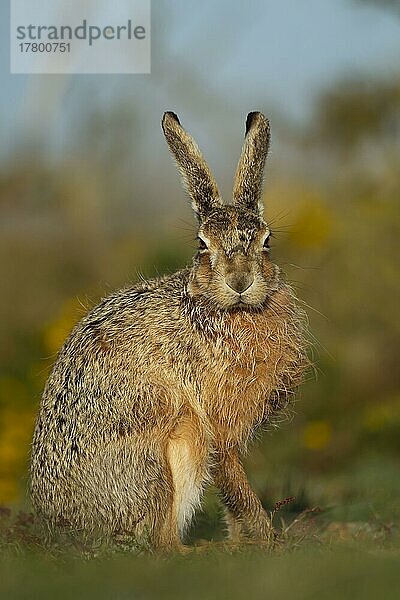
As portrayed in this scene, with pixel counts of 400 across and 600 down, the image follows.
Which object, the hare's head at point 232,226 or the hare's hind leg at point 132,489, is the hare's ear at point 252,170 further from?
the hare's hind leg at point 132,489

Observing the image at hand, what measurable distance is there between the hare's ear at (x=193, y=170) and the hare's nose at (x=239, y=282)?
Result: 406 millimetres

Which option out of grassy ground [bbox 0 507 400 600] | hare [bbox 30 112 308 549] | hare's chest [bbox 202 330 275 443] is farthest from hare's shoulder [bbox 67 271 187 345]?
grassy ground [bbox 0 507 400 600]

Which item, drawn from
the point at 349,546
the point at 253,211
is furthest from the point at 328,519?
the point at 253,211

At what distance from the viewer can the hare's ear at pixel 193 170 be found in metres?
5.76

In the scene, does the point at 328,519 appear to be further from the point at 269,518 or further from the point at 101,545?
the point at 101,545

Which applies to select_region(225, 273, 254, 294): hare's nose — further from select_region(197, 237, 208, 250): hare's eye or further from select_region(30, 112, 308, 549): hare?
select_region(197, 237, 208, 250): hare's eye

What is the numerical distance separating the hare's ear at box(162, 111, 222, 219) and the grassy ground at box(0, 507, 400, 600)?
1662mm

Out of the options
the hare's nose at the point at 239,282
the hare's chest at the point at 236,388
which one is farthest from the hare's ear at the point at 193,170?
the hare's chest at the point at 236,388

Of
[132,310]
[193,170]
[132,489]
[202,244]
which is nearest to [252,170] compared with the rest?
[193,170]

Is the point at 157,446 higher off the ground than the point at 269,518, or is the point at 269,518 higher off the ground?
the point at 157,446

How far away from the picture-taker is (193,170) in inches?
228

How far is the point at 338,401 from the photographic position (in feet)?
32.3

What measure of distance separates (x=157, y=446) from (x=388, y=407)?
4671 millimetres

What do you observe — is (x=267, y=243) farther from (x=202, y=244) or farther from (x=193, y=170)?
(x=193, y=170)
